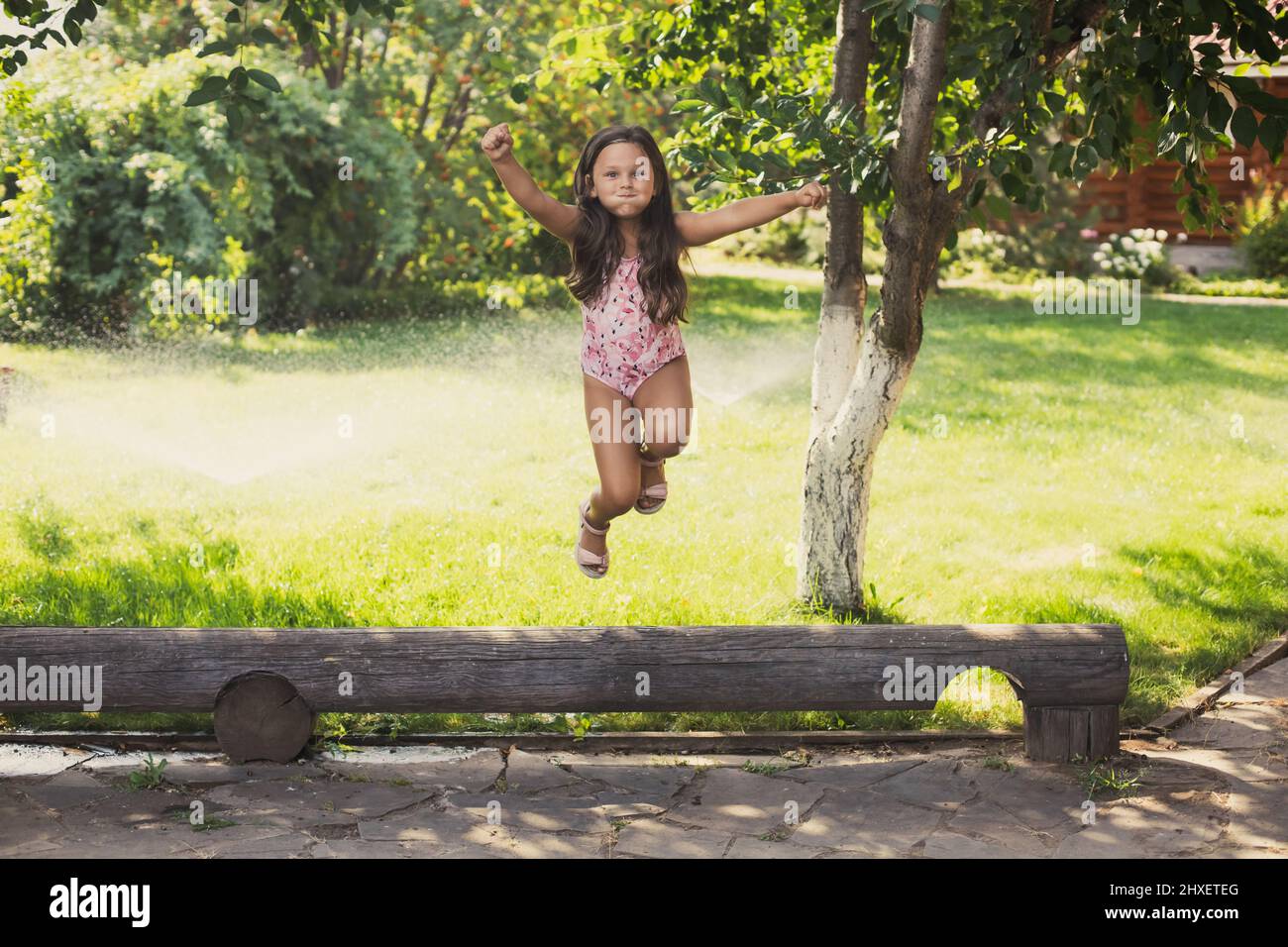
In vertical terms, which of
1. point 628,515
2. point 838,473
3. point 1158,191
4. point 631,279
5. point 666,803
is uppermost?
point 1158,191

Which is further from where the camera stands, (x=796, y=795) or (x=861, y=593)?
(x=861, y=593)

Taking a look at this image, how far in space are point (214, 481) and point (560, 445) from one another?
223 centimetres

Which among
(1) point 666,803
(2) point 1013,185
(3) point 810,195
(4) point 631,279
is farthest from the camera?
(2) point 1013,185

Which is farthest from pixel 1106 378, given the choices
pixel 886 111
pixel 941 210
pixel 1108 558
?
pixel 941 210

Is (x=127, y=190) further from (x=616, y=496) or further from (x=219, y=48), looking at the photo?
(x=616, y=496)

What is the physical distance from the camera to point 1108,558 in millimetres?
7781

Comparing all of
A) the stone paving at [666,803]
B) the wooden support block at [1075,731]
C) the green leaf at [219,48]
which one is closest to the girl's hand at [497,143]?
the green leaf at [219,48]

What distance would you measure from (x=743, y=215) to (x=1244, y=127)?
177cm

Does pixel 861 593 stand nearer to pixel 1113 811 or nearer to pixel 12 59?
pixel 1113 811

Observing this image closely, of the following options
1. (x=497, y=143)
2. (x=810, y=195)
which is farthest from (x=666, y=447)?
(x=497, y=143)

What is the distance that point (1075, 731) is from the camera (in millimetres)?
5414

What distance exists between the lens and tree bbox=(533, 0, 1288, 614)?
4.98m

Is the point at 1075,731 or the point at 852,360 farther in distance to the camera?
the point at 852,360

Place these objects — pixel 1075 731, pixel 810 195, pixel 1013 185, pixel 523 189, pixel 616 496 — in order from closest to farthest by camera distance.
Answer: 1. pixel 523 189
2. pixel 810 195
3. pixel 616 496
4. pixel 1075 731
5. pixel 1013 185
